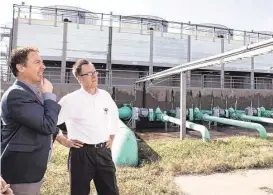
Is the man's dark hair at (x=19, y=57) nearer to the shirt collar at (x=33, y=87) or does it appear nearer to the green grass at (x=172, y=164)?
the shirt collar at (x=33, y=87)

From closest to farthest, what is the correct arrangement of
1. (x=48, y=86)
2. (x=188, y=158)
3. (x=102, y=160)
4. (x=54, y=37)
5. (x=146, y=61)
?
(x=48, y=86) < (x=102, y=160) < (x=188, y=158) < (x=54, y=37) < (x=146, y=61)

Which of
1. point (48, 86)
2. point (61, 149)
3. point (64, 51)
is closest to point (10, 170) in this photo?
point (48, 86)

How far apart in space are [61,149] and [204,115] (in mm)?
7702

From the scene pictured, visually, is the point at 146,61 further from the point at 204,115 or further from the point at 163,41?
the point at 204,115

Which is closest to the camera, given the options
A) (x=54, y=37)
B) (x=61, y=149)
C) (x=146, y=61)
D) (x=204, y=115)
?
(x=61, y=149)

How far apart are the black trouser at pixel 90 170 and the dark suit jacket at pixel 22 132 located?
0.57 meters

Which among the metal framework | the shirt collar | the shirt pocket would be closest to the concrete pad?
the shirt pocket

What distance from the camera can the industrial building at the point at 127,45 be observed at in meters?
17.1

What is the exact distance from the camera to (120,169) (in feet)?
15.5

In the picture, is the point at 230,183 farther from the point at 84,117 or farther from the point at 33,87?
the point at 33,87

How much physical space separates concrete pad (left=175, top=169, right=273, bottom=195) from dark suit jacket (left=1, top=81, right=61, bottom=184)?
8.73 feet

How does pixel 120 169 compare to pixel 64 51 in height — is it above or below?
below

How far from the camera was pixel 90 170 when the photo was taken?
2.31 meters

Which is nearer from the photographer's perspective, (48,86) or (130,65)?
(48,86)
